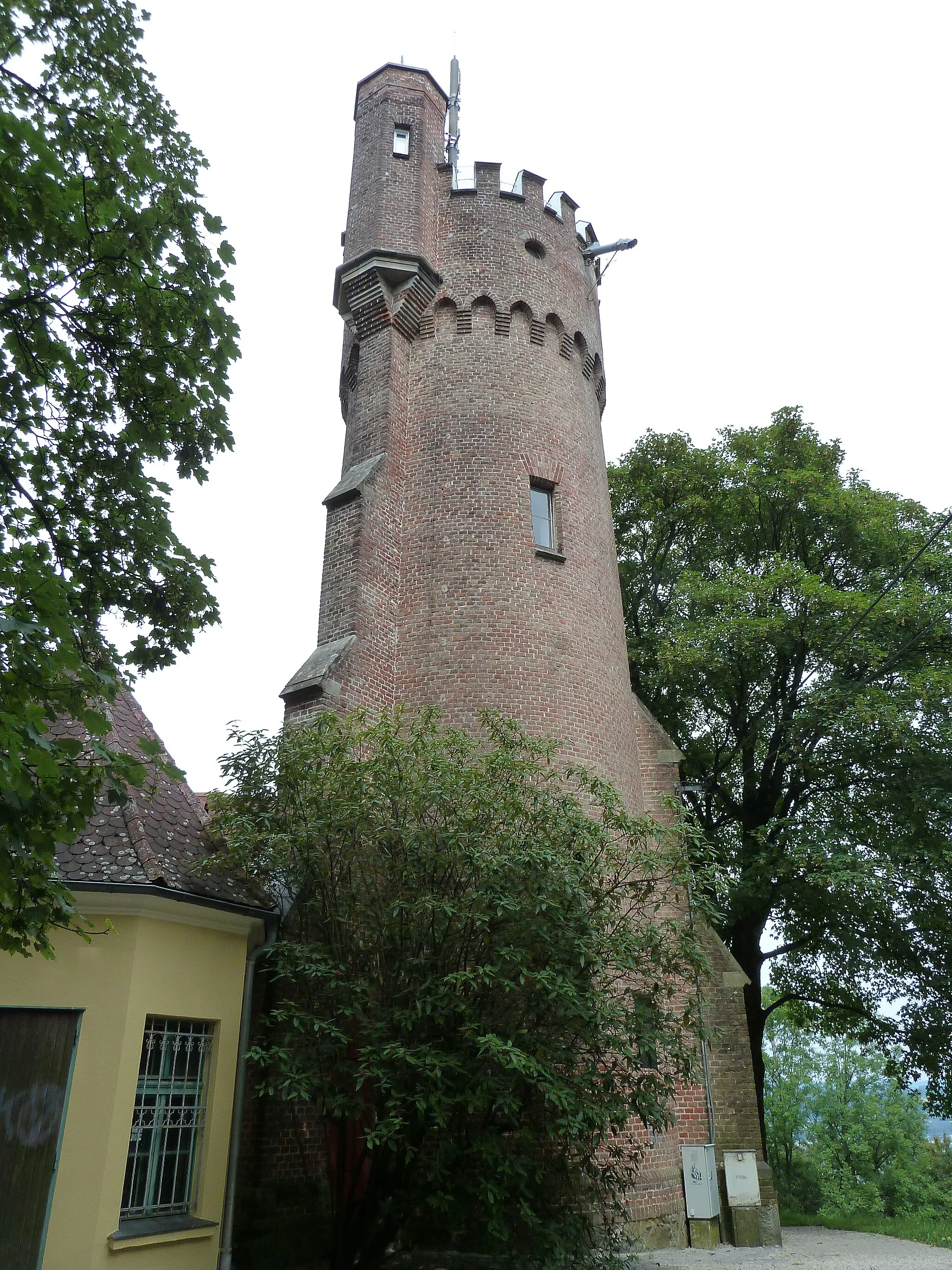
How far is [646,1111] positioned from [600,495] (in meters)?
10.5

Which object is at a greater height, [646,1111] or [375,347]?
[375,347]

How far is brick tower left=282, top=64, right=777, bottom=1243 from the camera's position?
13242 millimetres

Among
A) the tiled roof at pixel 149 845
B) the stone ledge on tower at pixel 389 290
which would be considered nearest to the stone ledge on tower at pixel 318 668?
the tiled roof at pixel 149 845

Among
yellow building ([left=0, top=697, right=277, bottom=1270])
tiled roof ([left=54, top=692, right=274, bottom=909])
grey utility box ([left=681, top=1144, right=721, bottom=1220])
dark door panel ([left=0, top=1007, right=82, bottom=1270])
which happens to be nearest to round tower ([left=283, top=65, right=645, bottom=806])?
tiled roof ([left=54, top=692, right=274, bottom=909])

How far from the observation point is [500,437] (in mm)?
15250

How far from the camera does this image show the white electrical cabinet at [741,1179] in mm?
12367

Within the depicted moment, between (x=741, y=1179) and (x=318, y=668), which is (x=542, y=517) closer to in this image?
(x=318, y=668)

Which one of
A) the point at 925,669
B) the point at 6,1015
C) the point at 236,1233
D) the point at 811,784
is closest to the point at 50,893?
the point at 6,1015

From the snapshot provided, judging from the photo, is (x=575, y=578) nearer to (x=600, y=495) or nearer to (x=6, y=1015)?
(x=600, y=495)

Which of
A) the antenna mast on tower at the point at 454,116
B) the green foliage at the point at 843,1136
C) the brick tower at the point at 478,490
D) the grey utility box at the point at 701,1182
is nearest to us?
the grey utility box at the point at 701,1182

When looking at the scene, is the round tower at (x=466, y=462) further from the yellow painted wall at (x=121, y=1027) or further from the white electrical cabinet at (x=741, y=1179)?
the white electrical cabinet at (x=741, y=1179)

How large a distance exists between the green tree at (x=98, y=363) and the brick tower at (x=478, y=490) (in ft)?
13.6

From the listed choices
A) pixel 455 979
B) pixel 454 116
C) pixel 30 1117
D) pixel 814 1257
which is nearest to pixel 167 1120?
pixel 30 1117

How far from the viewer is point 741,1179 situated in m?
12.5
